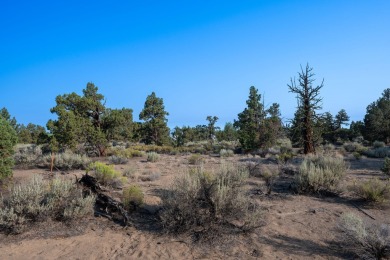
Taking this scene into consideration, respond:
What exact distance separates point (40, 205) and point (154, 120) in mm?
27308

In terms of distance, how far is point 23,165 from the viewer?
50.5 ft

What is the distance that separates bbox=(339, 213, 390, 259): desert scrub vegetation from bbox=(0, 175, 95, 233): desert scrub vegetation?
580cm

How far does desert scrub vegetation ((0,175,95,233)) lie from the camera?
6586 mm

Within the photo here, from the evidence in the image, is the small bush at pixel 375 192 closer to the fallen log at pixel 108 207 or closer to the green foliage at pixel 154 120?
the fallen log at pixel 108 207

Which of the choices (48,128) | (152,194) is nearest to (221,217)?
(152,194)

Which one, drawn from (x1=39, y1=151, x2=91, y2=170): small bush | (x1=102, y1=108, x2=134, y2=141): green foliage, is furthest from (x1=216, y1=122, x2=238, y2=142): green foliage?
(x1=39, y1=151, x2=91, y2=170): small bush

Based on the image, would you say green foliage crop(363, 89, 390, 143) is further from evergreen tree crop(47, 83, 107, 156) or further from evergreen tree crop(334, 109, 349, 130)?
evergreen tree crop(47, 83, 107, 156)

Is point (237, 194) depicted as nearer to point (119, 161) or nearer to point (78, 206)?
point (78, 206)

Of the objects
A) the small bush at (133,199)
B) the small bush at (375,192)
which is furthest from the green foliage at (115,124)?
the small bush at (375,192)

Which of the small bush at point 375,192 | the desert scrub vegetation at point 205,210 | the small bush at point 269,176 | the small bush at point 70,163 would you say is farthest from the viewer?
the small bush at point 70,163

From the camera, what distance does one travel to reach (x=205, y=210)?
22.5 feet

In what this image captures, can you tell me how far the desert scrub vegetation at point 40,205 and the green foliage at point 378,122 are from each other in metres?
31.1

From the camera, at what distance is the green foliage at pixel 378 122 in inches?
1181

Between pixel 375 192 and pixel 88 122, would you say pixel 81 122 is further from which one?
pixel 375 192
